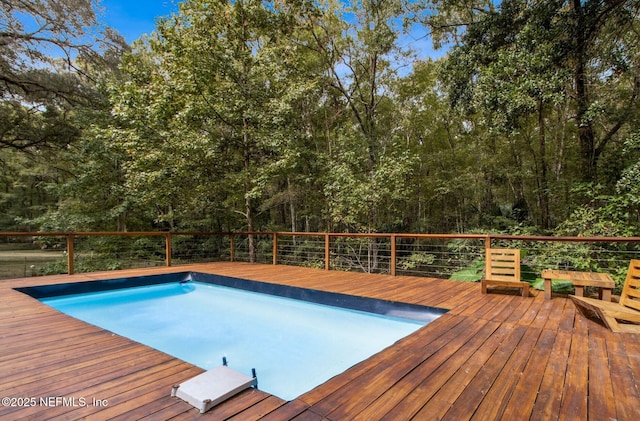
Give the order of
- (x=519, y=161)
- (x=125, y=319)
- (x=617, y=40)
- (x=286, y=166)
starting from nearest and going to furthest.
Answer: (x=125, y=319) → (x=617, y=40) → (x=286, y=166) → (x=519, y=161)

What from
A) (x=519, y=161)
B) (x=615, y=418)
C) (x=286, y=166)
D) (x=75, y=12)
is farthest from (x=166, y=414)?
(x=519, y=161)

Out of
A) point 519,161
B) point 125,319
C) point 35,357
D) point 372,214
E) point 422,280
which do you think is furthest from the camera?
point 519,161

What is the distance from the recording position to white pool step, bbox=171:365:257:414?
1.58m

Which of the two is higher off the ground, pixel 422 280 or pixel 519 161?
pixel 519 161

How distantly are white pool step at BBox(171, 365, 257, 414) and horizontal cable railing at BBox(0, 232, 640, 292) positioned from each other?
3598mm

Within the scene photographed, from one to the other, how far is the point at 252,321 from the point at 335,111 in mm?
8709

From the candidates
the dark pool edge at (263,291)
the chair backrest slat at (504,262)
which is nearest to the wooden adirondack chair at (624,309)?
the chair backrest slat at (504,262)

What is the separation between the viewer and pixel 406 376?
1.93 metres

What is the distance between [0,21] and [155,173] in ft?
19.5

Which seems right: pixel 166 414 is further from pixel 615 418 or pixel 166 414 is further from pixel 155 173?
pixel 155 173

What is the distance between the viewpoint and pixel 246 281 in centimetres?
532

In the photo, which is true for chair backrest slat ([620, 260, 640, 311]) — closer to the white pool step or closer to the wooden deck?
the wooden deck

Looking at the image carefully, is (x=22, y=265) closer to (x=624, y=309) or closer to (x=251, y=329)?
(x=251, y=329)

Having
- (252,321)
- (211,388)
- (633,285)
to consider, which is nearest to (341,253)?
(252,321)
